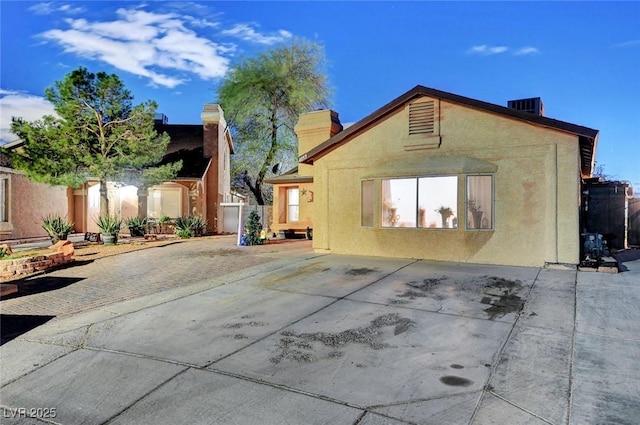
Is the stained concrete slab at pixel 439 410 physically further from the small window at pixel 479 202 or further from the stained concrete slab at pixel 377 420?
the small window at pixel 479 202

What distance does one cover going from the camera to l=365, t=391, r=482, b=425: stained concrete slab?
2.96 m

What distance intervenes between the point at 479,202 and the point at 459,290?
138 inches

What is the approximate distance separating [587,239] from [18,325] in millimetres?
12091

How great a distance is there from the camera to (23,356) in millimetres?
4582

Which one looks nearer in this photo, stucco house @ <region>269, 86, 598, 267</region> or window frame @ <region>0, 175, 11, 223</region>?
stucco house @ <region>269, 86, 598, 267</region>

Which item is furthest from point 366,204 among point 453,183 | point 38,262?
point 38,262

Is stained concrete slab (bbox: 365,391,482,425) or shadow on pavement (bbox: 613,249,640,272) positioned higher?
shadow on pavement (bbox: 613,249,640,272)

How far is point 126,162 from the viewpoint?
15430 mm

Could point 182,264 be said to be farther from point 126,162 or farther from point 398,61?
point 398,61

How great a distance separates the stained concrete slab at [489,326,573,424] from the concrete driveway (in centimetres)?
2

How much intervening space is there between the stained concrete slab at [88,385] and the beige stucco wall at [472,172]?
25.0 ft

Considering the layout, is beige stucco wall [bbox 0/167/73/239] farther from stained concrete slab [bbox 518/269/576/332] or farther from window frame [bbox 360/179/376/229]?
stained concrete slab [bbox 518/269/576/332]

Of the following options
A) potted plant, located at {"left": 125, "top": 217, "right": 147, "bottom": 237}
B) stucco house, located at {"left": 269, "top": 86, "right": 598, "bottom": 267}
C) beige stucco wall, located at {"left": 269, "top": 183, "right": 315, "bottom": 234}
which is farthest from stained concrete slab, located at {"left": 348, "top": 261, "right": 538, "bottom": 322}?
potted plant, located at {"left": 125, "top": 217, "right": 147, "bottom": 237}

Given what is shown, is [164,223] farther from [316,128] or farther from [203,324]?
[203,324]
